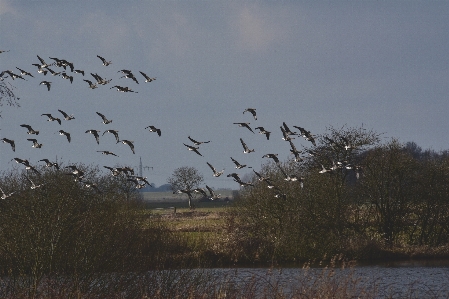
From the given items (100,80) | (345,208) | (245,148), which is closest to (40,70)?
(100,80)

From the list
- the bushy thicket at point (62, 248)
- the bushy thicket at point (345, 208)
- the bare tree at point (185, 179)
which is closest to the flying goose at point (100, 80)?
the bushy thicket at point (62, 248)

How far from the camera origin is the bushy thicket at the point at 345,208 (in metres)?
38.0

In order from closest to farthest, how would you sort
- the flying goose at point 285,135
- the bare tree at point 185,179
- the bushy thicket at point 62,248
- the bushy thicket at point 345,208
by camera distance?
1. the bushy thicket at point 62,248
2. the flying goose at point 285,135
3. the bushy thicket at point 345,208
4. the bare tree at point 185,179

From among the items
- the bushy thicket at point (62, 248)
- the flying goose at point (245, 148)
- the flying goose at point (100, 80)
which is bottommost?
the bushy thicket at point (62, 248)

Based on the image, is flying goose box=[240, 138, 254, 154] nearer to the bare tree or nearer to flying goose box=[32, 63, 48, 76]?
flying goose box=[32, 63, 48, 76]

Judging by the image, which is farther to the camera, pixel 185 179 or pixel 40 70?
pixel 185 179

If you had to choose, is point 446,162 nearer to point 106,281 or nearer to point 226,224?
point 226,224

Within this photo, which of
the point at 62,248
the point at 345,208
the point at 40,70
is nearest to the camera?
the point at 62,248

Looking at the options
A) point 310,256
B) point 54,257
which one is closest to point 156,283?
point 54,257

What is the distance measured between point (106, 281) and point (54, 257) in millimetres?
1446

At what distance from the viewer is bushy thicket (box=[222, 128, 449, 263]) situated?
38.0 meters

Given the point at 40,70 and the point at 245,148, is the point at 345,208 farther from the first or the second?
the point at 40,70

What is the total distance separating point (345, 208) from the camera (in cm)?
3972

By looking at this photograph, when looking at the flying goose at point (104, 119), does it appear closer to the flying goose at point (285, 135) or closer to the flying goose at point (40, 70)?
the flying goose at point (40, 70)
